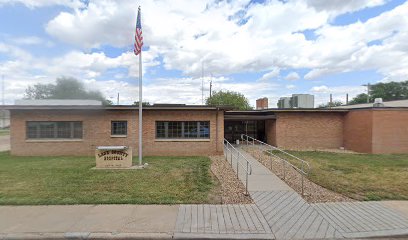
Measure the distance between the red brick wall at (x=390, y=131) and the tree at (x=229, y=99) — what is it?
33521 millimetres

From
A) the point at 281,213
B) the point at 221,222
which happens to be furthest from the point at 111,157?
the point at 281,213

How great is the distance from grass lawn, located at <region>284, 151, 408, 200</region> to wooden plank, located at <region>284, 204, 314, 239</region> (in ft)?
6.32

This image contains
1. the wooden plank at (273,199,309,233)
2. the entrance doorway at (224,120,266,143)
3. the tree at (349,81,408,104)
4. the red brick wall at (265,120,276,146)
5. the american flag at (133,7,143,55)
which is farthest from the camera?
the tree at (349,81,408,104)

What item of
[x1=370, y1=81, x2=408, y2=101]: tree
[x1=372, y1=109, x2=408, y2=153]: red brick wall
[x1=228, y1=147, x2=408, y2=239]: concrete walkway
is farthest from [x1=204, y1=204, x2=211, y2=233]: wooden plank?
[x1=370, y1=81, x2=408, y2=101]: tree

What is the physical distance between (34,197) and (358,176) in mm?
10750

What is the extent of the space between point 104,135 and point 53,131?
309cm

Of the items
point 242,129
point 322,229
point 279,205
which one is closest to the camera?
point 322,229

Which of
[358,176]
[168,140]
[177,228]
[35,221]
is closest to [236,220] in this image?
[177,228]

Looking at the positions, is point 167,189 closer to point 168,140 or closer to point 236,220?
point 236,220

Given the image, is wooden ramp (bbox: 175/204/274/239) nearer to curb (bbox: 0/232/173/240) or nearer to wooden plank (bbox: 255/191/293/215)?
wooden plank (bbox: 255/191/293/215)

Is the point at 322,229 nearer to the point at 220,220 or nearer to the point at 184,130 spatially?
the point at 220,220

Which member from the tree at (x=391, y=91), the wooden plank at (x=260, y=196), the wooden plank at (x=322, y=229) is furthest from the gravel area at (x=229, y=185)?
the tree at (x=391, y=91)

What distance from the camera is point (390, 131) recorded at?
16922 mm

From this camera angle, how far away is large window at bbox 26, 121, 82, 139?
1543cm
